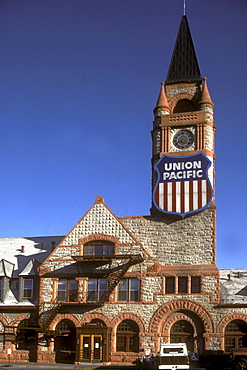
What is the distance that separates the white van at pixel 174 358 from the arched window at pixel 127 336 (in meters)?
7.28

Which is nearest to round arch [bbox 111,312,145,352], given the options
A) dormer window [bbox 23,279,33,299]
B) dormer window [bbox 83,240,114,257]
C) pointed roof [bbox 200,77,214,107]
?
dormer window [bbox 83,240,114,257]

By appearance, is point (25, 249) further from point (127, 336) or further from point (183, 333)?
point (183, 333)

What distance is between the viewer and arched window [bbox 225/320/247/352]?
45531 mm

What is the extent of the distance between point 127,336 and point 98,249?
796 centimetres

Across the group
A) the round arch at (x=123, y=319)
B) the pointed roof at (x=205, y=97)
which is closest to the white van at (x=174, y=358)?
the round arch at (x=123, y=319)

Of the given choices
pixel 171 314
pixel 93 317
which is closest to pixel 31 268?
pixel 93 317

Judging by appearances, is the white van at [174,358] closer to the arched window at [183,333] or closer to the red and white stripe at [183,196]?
the arched window at [183,333]

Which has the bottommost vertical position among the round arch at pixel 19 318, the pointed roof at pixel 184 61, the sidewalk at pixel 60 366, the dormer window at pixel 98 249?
the sidewalk at pixel 60 366

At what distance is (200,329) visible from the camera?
46.5m

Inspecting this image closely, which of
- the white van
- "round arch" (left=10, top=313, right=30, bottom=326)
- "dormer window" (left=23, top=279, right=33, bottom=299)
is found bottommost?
the white van

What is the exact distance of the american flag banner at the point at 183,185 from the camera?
49.9 m

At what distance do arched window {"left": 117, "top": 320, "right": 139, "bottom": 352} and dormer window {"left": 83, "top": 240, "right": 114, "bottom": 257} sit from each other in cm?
621

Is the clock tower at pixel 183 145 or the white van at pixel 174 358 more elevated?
the clock tower at pixel 183 145

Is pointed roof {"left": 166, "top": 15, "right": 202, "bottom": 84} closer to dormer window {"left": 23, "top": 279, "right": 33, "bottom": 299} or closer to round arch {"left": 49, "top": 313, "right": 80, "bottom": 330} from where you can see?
dormer window {"left": 23, "top": 279, "right": 33, "bottom": 299}
